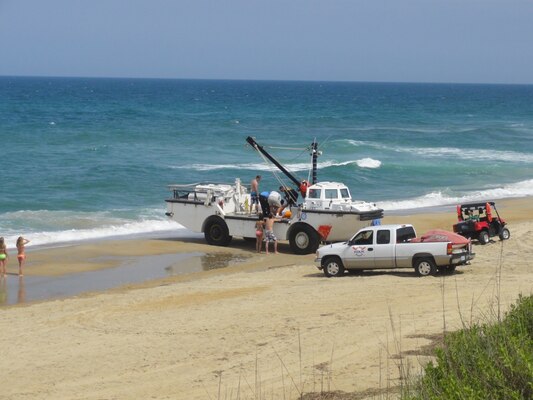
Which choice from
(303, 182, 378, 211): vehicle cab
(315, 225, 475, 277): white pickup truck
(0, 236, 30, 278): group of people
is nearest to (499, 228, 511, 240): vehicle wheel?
(303, 182, 378, 211): vehicle cab

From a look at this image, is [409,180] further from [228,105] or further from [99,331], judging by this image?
[228,105]

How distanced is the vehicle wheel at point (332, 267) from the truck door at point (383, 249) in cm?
88

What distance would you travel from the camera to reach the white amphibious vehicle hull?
25.9 metres

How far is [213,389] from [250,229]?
1452 cm

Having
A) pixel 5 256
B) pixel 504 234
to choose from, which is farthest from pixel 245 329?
pixel 504 234

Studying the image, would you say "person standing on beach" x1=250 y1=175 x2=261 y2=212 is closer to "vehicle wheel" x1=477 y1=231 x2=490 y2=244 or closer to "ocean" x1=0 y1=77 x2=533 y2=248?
"ocean" x1=0 y1=77 x2=533 y2=248

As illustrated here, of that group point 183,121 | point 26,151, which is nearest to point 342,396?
point 26,151

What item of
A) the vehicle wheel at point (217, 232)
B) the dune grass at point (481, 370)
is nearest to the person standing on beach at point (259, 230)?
the vehicle wheel at point (217, 232)

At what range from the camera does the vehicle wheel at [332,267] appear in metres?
22.2

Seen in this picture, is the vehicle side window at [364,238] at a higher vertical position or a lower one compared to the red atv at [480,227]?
lower

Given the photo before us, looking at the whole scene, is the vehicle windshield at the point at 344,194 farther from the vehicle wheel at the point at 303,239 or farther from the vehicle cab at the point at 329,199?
the vehicle wheel at the point at 303,239

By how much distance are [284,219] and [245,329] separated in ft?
33.8

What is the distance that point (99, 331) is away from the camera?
17328 mm

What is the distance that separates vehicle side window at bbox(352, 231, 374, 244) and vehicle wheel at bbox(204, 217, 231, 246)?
7013 mm
